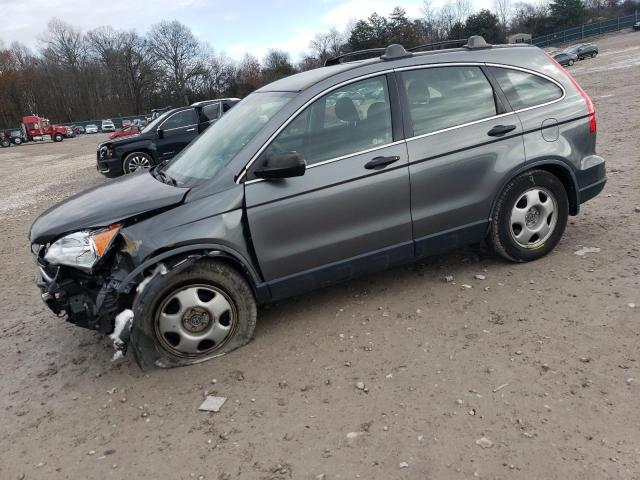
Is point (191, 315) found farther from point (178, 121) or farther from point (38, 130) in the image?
point (38, 130)

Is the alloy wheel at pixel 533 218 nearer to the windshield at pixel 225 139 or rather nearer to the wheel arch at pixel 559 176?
the wheel arch at pixel 559 176

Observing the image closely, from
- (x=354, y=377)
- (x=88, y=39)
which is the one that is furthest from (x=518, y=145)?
(x=88, y=39)

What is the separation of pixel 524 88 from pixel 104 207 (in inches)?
138

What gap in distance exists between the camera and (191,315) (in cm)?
353

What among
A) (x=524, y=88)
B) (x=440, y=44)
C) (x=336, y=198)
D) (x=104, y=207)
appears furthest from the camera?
(x=440, y=44)

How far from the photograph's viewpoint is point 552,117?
442cm

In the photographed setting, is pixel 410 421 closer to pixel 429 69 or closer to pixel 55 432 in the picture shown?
pixel 55 432

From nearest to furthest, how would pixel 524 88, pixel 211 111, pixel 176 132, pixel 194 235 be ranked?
1. pixel 194 235
2. pixel 524 88
3. pixel 176 132
4. pixel 211 111

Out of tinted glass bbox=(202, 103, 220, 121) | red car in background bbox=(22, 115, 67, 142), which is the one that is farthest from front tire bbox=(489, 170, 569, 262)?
red car in background bbox=(22, 115, 67, 142)

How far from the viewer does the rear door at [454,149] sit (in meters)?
4.02

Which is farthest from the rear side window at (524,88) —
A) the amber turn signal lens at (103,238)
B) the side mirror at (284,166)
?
the amber turn signal lens at (103,238)

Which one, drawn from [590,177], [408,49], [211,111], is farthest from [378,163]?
[211,111]

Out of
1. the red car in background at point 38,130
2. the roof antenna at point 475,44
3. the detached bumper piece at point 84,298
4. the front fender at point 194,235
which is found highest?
the red car in background at point 38,130

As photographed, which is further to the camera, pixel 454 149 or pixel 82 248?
pixel 454 149
